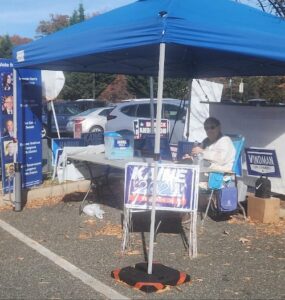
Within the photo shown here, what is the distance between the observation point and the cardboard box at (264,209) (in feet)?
22.4

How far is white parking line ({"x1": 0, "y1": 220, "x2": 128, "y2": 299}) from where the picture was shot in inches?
180

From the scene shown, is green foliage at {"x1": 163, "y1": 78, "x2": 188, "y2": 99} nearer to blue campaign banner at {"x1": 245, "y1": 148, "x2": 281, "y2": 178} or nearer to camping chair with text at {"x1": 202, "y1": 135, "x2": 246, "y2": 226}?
blue campaign banner at {"x1": 245, "y1": 148, "x2": 281, "y2": 178}

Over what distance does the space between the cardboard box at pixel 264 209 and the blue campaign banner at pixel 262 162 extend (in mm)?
434

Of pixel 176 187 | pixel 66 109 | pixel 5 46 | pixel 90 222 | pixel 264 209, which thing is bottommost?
pixel 90 222

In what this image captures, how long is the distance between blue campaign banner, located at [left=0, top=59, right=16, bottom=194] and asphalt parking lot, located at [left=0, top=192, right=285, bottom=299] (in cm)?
72

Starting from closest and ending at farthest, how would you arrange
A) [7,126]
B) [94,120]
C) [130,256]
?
[130,256]
[7,126]
[94,120]

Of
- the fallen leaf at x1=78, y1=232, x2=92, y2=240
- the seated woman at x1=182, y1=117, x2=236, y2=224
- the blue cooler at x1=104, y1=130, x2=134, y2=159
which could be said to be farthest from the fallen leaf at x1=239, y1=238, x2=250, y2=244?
the blue cooler at x1=104, y1=130, x2=134, y2=159

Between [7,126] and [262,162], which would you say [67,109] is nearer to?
[7,126]

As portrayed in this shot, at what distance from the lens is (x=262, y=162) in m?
7.27

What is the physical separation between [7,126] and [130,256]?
3746 millimetres

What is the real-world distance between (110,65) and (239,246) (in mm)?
4277

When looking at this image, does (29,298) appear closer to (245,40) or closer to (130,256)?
(130,256)

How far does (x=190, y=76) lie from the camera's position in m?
9.72

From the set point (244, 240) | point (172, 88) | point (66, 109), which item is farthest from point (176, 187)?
point (172, 88)
